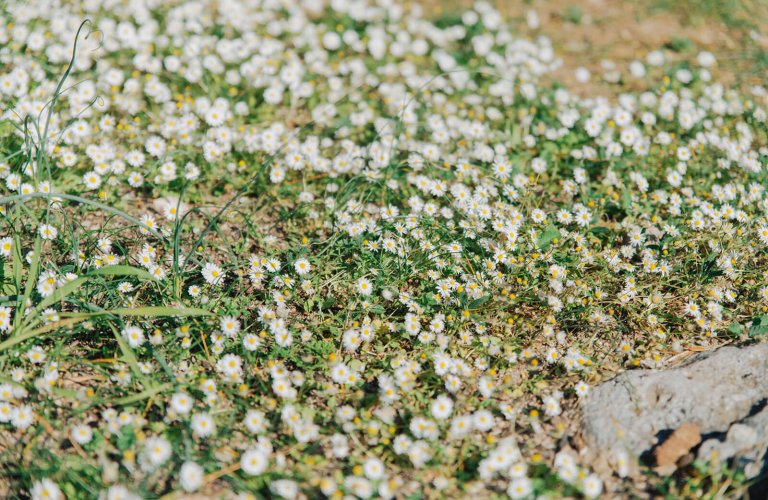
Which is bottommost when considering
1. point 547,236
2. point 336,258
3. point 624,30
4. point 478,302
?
point 336,258

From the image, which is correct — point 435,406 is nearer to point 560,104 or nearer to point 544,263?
point 544,263

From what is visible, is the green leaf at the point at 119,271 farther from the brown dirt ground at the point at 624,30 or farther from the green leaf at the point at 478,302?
the brown dirt ground at the point at 624,30

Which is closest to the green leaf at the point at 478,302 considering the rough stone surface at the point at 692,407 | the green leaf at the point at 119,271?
the rough stone surface at the point at 692,407

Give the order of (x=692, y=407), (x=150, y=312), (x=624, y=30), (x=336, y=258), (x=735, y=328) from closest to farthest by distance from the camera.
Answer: (x=692, y=407) → (x=150, y=312) → (x=735, y=328) → (x=336, y=258) → (x=624, y=30)

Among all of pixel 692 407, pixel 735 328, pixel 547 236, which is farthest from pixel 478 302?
pixel 735 328

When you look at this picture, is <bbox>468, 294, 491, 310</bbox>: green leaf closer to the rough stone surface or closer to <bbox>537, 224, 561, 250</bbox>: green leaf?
<bbox>537, 224, 561, 250</bbox>: green leaf

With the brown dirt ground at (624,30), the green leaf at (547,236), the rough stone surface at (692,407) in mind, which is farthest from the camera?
the brown dirt ground at (624,30)

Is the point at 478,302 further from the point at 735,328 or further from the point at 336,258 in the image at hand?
the point at 735,328

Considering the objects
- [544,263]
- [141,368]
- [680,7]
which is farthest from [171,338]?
[680,7]
